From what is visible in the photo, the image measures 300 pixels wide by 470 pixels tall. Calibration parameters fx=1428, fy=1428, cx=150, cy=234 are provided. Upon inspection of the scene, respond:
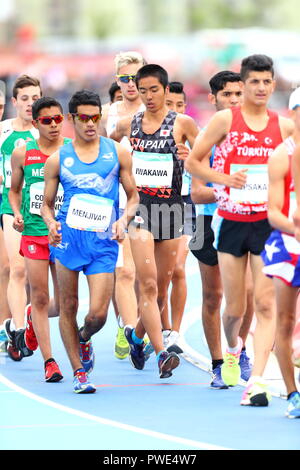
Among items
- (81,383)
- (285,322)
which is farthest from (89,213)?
(285,322)

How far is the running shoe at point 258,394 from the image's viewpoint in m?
9.66

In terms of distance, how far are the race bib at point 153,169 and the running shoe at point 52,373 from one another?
5.18 ft

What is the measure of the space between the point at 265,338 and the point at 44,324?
7.04 feet

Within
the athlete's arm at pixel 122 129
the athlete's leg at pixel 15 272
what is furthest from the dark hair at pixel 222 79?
the athlete's leg at pixel 15 272

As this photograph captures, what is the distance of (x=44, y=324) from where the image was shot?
11117 millimetres

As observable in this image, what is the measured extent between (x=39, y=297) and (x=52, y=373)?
0.62 meters

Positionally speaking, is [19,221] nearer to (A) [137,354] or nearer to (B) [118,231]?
(B) [118,231]

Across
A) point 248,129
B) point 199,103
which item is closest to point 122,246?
point 248,129

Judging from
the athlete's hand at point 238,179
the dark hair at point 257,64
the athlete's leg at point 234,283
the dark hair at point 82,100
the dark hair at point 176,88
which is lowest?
the athlete's leg at point 234,283

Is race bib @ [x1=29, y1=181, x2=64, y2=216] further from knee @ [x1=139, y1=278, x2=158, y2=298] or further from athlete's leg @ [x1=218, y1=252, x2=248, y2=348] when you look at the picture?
athlete's leg @ [x1=218, y1=252, x2=248, y2=348]

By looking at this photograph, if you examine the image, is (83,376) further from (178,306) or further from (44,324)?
(178,306)

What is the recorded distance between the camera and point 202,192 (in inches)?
404

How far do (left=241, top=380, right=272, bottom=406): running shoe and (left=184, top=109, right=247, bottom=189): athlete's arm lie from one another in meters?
1.38

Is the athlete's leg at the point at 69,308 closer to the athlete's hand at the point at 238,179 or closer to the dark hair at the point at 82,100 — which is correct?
the dark hair at the point at 82,100
